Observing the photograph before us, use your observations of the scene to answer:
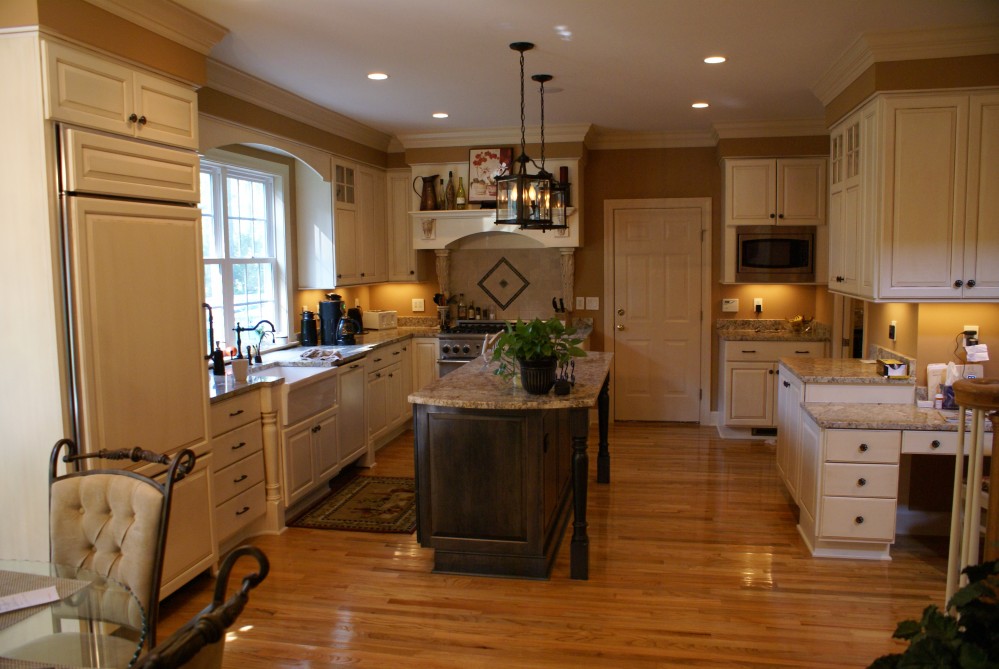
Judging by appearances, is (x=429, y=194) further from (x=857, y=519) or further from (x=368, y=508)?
(x=857, y=519)

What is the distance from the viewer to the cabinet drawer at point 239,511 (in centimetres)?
386

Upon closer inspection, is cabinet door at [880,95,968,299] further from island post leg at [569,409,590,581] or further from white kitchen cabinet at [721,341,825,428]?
white kitchen cabinet at [721,341,825,428]

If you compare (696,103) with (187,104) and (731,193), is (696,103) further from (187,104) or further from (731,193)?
(187,104)

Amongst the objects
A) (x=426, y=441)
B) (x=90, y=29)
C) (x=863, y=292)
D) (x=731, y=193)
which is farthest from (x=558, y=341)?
(x=731, y=193)

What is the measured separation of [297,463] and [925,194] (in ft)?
12.4

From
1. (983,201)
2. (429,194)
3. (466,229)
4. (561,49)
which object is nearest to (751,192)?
(466,229)

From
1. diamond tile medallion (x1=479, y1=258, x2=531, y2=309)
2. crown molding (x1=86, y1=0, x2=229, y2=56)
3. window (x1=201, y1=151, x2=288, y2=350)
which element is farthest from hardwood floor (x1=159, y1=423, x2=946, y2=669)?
diamond tile medallion (x1=479, y1=258, x2=531, y2=309)

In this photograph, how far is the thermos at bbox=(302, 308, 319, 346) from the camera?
5797 mm

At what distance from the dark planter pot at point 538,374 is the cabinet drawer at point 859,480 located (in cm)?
148

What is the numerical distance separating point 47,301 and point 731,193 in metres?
5.19

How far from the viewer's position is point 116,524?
2281 mm

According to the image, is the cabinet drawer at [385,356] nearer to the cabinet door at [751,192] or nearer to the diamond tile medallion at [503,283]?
the diamond tile medallion at [503,283]

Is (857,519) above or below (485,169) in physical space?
below

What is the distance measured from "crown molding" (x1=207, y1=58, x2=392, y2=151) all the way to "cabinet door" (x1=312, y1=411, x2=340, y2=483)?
205cm
